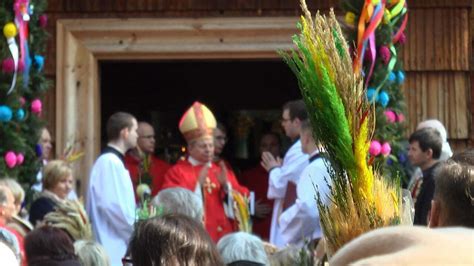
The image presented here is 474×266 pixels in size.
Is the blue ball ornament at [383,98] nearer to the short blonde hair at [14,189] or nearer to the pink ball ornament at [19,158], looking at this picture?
the pink ball ornament at [19,158]

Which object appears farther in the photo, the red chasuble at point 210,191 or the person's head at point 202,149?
the person's head at point 202,149

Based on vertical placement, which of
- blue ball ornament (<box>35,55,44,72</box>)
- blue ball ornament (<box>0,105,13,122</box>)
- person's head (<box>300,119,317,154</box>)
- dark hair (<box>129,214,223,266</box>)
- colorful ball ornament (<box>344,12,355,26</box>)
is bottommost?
dark hair (<box>129,214,223,266</box>)

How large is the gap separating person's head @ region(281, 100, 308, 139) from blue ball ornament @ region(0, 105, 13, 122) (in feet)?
6.32

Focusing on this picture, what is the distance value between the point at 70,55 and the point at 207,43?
109cm

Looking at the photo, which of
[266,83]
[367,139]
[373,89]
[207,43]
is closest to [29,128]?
[207,43]

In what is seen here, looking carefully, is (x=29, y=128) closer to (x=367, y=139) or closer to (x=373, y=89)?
(x=373, y=89)

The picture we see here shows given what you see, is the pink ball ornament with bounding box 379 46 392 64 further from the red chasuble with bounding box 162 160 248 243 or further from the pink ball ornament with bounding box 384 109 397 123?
the red chasuble with bounding box 162 160 248 243

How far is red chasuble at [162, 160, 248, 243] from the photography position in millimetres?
8516

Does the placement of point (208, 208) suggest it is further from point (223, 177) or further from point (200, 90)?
point (200, 90)

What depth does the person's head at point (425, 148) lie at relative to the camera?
7.14 meters

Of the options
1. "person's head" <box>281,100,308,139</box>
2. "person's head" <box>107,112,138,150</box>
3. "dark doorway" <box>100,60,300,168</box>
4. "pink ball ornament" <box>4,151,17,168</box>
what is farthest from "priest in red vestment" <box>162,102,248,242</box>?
"dark doorway" <box>100,60,300,168</box>

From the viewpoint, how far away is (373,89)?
7.59 metres

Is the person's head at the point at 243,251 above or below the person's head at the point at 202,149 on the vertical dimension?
below

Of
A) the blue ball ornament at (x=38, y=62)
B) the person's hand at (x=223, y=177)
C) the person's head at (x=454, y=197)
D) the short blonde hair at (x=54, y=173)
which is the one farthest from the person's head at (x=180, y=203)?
A: the person's head at (x=454, y=197)
